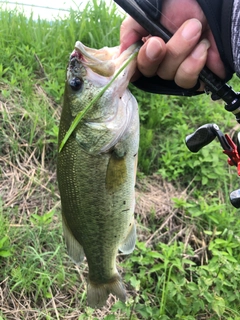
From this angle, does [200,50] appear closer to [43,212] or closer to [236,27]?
[236,27]

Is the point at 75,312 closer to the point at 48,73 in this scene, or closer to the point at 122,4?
the point at 122,4

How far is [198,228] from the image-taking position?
3.14 metres

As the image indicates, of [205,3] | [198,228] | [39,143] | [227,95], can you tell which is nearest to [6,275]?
[39,143]

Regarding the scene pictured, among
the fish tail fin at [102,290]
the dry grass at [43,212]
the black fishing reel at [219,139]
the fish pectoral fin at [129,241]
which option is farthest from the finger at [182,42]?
the dry grass at [43,212]

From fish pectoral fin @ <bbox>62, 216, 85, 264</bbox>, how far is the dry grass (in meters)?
0.69

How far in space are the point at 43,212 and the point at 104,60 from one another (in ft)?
5.45

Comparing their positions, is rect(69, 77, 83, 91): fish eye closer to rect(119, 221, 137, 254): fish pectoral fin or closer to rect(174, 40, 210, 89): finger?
rect(174, 40, 210, 89): finger

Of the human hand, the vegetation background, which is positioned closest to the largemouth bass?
the human hand

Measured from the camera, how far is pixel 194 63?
58.6 inches

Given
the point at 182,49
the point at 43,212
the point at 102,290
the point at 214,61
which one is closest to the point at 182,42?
the point at 182,49

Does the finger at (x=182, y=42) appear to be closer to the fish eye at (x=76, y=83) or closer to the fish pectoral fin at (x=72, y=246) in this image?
the fish eye at (x=76, y=83)

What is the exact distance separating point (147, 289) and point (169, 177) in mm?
1129

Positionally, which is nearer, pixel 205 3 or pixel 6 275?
pixel 205 3

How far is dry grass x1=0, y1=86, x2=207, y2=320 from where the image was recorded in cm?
246
